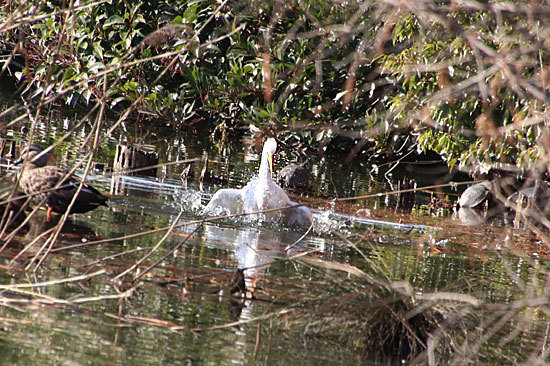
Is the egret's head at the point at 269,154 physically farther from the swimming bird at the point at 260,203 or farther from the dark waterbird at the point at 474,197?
the dark waterbird at the point at 474,197

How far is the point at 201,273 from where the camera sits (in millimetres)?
5504

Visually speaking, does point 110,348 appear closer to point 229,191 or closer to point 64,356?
point 64,356

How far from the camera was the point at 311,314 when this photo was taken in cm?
446

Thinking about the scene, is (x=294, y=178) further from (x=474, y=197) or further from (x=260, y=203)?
(x=260, y=203)

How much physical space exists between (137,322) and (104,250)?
1.77m

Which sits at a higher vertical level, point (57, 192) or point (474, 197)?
point (474, 197)

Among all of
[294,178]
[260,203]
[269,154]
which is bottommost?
[260,203]

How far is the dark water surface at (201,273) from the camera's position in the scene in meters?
3.92

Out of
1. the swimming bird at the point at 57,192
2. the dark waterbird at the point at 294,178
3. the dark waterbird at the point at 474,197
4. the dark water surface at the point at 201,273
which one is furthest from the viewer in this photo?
the dark waterbird at the point at 474,197

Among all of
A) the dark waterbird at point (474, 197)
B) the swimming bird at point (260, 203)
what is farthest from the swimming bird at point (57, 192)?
the dark waterbird at point (474, 197)

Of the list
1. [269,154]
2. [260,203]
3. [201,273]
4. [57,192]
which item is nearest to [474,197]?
[269,154]

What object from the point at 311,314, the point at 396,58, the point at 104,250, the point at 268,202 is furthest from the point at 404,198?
the point at 311,314

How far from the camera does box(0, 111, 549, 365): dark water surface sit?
392 centimetres

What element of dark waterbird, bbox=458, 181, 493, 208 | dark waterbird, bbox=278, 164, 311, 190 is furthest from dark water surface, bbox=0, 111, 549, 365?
dark waterbird, bbox=458, 181, 493, 208
